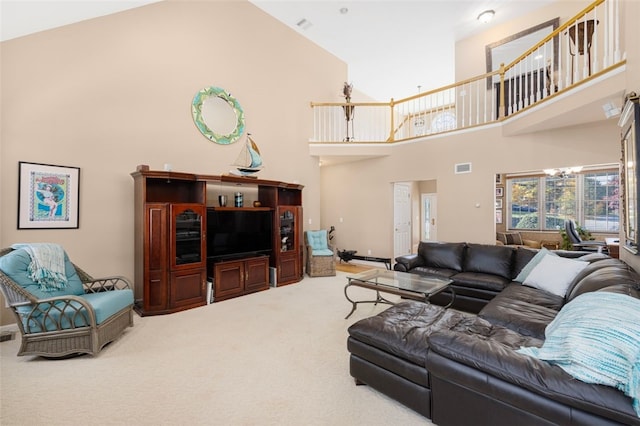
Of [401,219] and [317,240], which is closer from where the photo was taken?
[317,240]

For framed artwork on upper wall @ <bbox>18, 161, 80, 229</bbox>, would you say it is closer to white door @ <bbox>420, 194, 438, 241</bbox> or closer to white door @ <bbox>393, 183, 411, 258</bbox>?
white door @ <bbox>393, 183, 411, 258</bbox>

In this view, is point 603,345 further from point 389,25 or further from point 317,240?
point 389,25

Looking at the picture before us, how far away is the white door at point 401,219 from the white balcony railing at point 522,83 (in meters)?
1.31

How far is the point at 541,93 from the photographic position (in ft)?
16.4

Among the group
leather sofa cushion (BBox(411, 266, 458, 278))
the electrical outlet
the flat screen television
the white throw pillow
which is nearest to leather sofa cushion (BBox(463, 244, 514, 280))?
leather sofa cushion (BBox(411, 266, 458, 278))

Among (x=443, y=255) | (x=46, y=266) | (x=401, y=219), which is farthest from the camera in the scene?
(x=401, y=219)

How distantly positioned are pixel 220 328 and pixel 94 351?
45.7 inches

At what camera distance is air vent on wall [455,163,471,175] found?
18.3 feet

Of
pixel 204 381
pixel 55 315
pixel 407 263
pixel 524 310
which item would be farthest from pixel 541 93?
pixel 55 315

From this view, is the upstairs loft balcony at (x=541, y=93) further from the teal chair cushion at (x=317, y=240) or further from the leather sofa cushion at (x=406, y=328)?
the leather sofa cushion at (x=406, y=328)

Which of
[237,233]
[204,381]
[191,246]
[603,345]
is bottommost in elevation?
[204,381]

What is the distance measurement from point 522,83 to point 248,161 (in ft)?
17.9

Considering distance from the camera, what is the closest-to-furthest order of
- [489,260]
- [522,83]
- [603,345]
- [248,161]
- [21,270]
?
[603,345], [21,270], [489,260], [248,161], [522,83]

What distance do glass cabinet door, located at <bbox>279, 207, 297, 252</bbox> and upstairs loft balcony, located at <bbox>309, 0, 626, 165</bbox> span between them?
1.84m
